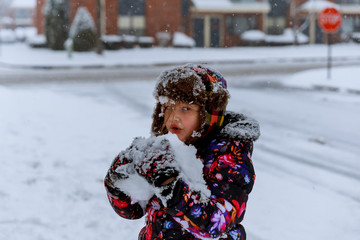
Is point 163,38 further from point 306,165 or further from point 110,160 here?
point 306,165

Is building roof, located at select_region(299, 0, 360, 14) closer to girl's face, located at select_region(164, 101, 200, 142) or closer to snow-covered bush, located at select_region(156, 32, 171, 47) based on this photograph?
snow-covered bush, located at select_region(156, 32, 171, 47)

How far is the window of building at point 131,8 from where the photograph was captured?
36.1 metres

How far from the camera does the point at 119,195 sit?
180cm

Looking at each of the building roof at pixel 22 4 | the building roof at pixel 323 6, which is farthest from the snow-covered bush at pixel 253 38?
the building roof at pixel 22 4

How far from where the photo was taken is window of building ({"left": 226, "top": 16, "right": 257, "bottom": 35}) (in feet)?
130

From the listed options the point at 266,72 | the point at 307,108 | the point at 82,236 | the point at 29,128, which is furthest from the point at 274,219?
the point at 266,72

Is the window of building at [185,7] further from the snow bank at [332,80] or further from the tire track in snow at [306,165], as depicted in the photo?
the tire track in snow at [306,165]

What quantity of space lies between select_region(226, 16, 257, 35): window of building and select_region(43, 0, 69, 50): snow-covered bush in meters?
14.2

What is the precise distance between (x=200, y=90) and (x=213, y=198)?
384 millimetres

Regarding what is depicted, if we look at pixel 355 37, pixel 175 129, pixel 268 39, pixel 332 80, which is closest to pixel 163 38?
pixel 268 39

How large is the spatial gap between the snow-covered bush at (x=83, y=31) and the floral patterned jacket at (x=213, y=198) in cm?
2765

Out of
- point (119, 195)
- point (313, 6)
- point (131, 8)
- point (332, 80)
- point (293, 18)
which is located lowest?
point (332, 80)

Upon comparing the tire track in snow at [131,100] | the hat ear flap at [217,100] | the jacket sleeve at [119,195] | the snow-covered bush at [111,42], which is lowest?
the tire track in snow at [131,100]

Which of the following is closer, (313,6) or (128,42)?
(128,42)
